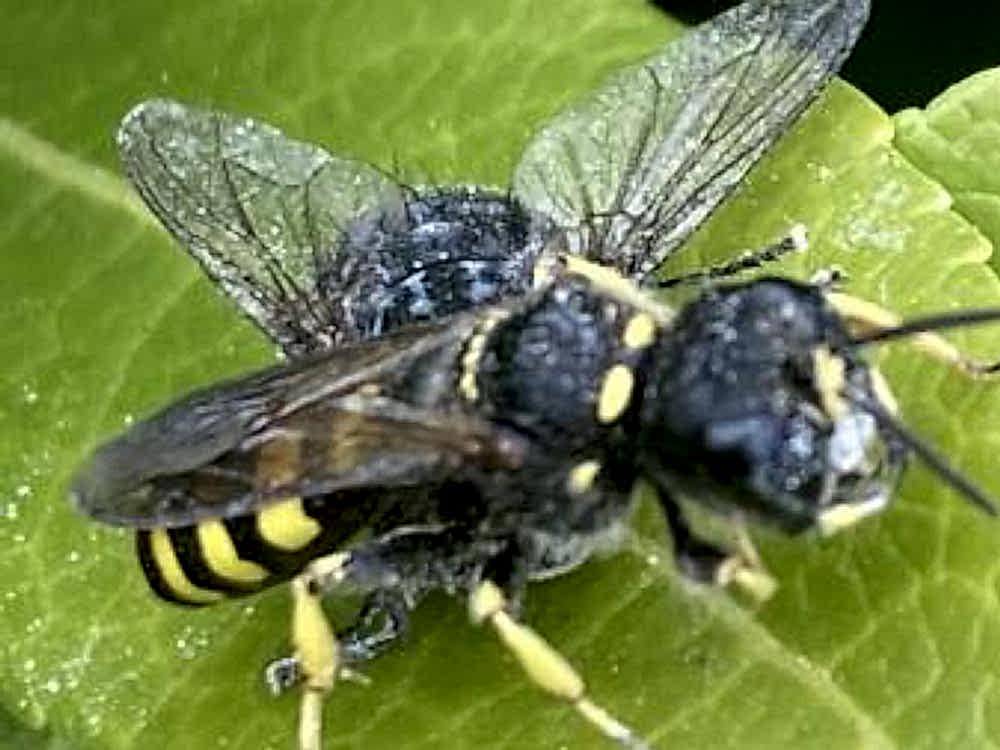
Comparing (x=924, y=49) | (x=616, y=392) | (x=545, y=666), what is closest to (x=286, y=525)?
(x=545, y=666)

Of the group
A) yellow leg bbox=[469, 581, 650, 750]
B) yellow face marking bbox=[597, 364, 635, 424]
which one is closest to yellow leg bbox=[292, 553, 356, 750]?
yellow leg bbox=[469, 581, 650, 750]

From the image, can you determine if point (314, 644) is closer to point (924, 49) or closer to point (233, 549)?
point (233, 549)

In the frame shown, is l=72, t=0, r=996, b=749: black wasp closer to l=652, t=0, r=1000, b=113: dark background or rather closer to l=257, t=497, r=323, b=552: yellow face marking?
l=257, t=497, r=323, b=552: yellow face marking

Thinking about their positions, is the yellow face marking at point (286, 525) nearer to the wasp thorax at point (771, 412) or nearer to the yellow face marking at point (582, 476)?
the yellow face marking at point (582, 476)

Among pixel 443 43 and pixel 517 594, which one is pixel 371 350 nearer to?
pixel 517 594

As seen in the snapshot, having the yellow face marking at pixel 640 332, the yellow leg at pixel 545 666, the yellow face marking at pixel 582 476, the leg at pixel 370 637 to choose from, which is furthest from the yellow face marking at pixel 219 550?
the yellow face marking at pixel 640 332
